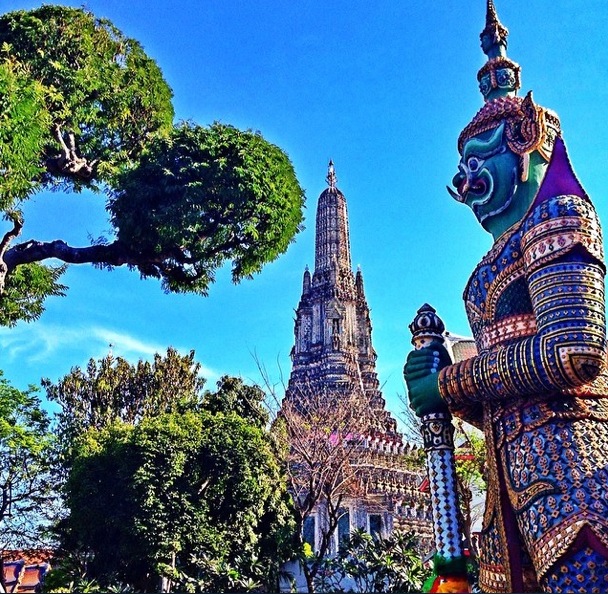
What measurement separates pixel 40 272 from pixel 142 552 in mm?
6795

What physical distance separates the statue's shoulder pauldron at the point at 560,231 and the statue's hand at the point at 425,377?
1007mm


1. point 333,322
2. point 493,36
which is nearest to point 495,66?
point 493,36

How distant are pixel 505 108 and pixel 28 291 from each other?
10966 mm

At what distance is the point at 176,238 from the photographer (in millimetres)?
10867

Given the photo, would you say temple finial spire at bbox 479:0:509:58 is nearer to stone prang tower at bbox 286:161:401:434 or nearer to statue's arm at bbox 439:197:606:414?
statue's arm at bbox 439:197:606:414

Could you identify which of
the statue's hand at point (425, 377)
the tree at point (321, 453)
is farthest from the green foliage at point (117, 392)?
the statue's hand at point (425, 377)

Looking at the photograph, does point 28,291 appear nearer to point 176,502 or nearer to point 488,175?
point 176,502

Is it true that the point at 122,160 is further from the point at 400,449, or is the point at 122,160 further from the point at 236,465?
the point at 400,449

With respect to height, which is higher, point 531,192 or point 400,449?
point 400,449

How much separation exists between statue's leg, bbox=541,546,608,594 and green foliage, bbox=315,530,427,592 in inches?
302

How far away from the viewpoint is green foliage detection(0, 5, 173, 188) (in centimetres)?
1057

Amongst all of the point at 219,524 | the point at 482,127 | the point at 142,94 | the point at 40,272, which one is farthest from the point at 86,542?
the point at 482,127

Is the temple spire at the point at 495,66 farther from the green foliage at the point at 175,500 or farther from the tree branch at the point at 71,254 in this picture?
the green foliage at the point at 175,500

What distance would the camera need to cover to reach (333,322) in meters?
37.1
